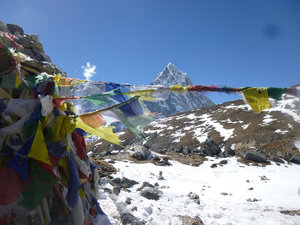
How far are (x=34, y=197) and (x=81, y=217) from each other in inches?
36.1

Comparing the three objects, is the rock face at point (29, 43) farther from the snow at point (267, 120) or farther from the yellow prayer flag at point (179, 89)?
the snow at point (267, 120)

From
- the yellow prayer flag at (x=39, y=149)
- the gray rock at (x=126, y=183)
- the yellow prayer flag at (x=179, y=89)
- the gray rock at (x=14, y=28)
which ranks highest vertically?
the gray rock at (x=14, y=28)

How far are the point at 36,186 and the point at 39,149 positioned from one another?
1.87 feet

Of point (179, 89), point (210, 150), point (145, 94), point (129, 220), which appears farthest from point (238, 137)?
point (145, 94)

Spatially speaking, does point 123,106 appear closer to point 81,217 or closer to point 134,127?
point 134,127

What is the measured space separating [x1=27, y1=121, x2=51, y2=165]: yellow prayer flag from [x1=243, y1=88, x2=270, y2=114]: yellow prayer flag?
3528 millimetres

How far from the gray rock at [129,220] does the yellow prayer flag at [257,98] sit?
407 cm

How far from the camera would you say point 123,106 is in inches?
136

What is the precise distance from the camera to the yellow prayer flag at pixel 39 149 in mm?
2893

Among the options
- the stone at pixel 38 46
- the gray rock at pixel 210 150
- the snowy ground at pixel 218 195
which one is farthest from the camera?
the gray rock at pixel 210 150

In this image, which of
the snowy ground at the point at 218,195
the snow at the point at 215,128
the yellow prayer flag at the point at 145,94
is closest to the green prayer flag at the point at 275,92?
the yellow prayer flag at the point at 145,94

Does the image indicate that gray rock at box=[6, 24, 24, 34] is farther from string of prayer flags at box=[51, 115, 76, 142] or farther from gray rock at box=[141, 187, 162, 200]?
gray rock at box=[141, 187, 162, 200]

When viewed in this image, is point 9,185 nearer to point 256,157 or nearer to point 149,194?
point 149,194

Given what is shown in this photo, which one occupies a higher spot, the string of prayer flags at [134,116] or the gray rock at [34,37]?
the gray rock at [34,37]
